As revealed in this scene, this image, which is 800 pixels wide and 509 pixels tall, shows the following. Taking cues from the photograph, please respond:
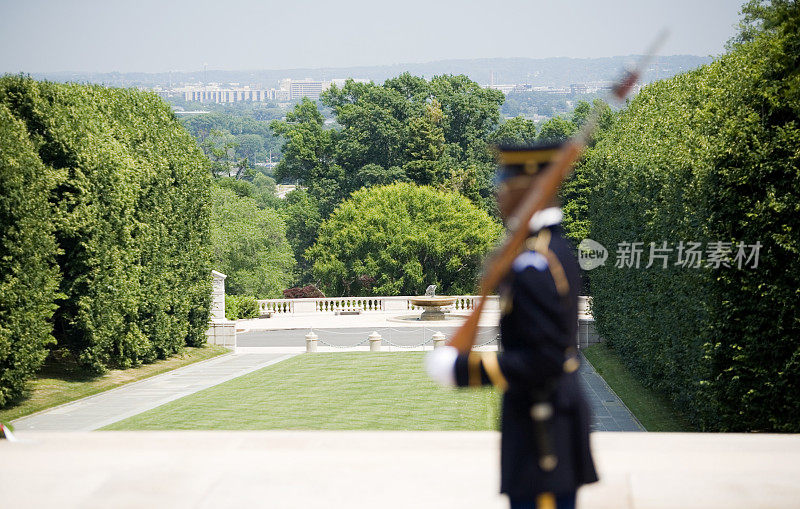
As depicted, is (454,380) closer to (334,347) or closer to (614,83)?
(614,83)

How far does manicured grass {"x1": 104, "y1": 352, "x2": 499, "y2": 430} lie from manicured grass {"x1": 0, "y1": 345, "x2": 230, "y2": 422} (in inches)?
95.8

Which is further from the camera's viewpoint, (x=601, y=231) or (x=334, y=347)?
(x=334, y=347)

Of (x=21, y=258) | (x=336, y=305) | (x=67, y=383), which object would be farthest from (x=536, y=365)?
(x=336, y=305)

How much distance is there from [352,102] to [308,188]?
29.6 ft

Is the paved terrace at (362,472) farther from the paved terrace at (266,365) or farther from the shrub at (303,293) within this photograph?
the shrub at (303,293)

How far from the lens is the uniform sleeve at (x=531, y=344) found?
10.9 ft

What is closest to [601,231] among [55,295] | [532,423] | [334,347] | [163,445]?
[334,347]

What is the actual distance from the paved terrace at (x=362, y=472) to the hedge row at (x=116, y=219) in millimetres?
13435

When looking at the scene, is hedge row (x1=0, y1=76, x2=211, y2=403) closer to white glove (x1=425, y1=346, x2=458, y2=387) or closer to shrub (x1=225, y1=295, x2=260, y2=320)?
shrub (x1=225, y1=295, x2=260, y2=320)

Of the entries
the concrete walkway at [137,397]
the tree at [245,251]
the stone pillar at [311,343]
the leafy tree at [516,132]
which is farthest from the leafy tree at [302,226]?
the concrete walkway at [137,397]

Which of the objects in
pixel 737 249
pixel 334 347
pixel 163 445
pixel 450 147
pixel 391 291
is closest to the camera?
pixel 163 445

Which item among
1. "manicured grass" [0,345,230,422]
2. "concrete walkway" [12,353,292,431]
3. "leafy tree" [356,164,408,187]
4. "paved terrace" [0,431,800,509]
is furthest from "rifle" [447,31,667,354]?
"leafy tree" [356,164,408,187]

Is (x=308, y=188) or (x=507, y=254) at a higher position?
(x=308, y=188)

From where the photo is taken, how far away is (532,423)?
351 cm
